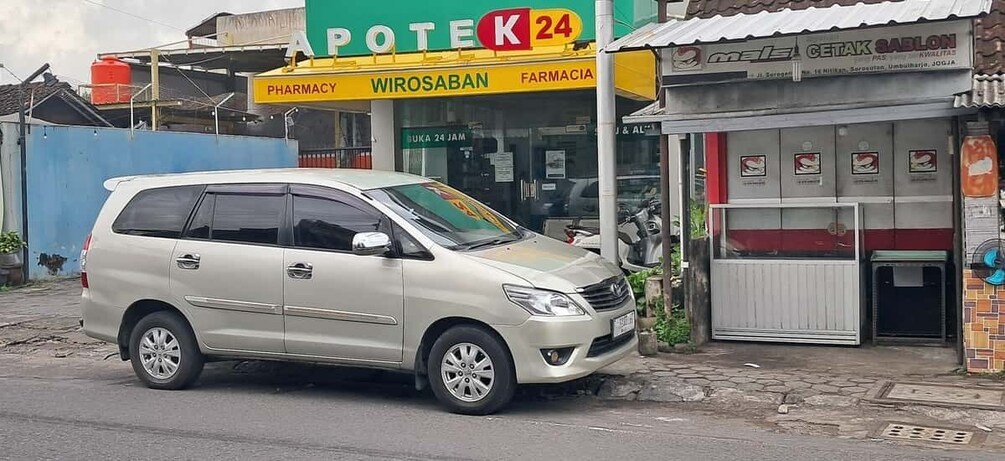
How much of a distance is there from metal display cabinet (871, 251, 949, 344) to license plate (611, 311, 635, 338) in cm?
292

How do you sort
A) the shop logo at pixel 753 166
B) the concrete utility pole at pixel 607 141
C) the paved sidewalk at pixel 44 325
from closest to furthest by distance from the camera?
the concrete utility pole at pixel 607 141, the shop logo at pixel 753 166, the paved sidewalk at pixel 44 325

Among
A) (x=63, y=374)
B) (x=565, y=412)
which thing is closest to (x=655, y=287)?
(x=565, y=412)

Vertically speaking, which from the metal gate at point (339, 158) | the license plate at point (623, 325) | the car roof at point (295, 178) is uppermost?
the metal gate at point (339, 158)

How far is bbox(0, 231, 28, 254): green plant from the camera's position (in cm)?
1562

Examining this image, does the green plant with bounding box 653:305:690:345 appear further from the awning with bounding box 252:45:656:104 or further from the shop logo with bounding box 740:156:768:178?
the awning with bounding box 252:45:656:104

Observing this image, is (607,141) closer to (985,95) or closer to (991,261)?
(985,95)

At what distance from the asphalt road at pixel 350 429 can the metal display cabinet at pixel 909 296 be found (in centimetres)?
308

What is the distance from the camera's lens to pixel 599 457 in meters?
6.26

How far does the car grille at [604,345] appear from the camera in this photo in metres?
7.45

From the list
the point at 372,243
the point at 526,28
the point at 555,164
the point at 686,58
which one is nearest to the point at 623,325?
the point at 372,243

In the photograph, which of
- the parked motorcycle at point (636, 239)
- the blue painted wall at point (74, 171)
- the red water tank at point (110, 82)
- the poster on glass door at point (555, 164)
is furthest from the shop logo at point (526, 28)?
the red water tank at point (110, 82)

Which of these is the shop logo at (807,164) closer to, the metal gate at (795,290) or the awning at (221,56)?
the metal gate at (795,290)

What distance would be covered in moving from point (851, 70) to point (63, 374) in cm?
764

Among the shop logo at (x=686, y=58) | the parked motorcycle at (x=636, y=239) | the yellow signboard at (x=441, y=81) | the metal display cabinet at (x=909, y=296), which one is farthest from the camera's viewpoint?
the parked motorcycle at (x=636, y=239)
